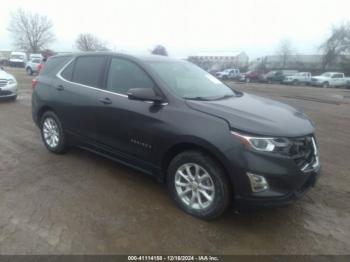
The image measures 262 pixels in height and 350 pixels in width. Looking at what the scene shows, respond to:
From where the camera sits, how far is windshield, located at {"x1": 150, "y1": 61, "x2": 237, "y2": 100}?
12.2ft

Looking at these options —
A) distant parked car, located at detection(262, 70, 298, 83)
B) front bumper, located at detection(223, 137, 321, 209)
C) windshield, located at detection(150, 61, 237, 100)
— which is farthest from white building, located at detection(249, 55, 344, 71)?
front bumper, located at detection(223, 137, 321, 209)

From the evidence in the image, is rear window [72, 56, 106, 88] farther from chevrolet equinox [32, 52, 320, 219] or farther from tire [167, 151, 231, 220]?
tire [167, 151, 231, 220]

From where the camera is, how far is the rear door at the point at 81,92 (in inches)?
171

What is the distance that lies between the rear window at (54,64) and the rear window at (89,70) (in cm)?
41

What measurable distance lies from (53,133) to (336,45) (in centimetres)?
5652

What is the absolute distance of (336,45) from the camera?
2021 inches

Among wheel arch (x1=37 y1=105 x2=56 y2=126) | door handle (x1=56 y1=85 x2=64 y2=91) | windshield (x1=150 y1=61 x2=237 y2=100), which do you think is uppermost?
windshield (x1=150 y1=61 x2=237 y2=100)

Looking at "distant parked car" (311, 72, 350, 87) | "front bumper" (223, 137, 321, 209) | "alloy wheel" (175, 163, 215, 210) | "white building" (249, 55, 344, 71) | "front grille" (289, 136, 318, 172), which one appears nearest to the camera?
"front bumper" (223, 137, 321, 209)

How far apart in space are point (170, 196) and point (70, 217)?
1.15 metres

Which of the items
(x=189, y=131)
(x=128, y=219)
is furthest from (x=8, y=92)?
(x=189, y=131)

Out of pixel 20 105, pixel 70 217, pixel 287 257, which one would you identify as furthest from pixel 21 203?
pixel 20 105

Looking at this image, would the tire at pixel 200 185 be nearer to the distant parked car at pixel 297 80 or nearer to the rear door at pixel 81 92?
the rear door at pixel 81 92

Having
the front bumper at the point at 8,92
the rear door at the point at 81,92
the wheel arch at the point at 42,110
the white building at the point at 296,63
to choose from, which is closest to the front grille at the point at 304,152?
the rear door at the point at 81,92

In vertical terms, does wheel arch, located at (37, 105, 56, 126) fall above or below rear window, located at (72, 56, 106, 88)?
below
